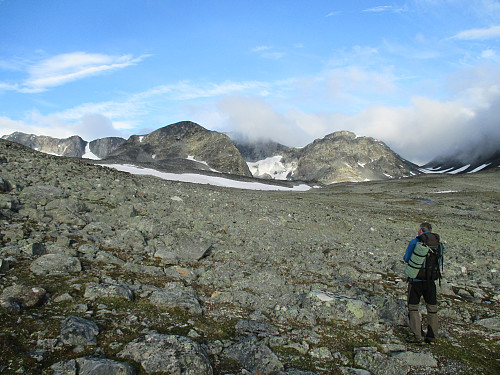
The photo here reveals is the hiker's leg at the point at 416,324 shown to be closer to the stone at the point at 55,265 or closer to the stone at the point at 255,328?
the stone at the point at 255,328

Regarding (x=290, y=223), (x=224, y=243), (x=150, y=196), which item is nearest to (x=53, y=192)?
(x=150, y=196)

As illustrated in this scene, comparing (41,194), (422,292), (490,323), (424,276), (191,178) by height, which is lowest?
(490,323)

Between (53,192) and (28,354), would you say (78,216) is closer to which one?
A: (53,192)

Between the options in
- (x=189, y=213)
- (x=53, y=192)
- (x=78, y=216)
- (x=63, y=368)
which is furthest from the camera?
(x=189, y=213)

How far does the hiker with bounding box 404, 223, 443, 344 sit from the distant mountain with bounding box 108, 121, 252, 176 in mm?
123128

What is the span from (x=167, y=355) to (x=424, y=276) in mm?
5996

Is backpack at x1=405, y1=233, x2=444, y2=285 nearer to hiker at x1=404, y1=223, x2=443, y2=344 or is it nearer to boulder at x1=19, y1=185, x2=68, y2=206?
hiker at x1=404, y1=223, x2=443, y2=344

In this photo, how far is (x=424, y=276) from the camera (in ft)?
26.2

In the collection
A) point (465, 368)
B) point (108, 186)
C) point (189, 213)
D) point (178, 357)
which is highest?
point (108, 186)

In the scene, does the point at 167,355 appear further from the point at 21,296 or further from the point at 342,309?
the point at 342,309

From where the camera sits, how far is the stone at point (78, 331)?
18.0 feet

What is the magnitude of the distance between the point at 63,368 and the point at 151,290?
3320mm

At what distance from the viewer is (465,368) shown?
6512 millimetres

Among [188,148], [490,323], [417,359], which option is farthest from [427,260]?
[188,148]
